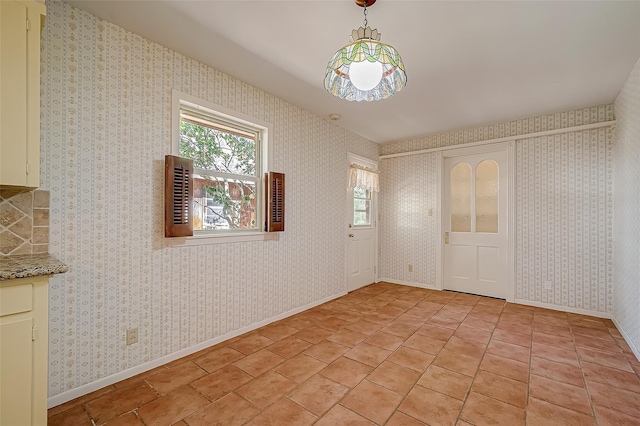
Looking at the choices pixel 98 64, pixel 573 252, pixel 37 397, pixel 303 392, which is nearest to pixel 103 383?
pixel 37 397

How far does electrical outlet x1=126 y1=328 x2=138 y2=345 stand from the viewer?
6.91 feet

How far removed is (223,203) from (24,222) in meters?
1.39

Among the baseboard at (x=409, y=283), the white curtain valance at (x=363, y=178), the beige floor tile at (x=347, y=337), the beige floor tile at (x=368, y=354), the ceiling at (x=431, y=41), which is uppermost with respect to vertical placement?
the ceiling at (x=431, y=41)

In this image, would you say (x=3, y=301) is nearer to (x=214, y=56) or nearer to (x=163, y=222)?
(x=163, y=222)

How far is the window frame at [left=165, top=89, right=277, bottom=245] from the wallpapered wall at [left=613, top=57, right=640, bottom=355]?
132 inches

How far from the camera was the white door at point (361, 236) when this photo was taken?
4480 millimetres

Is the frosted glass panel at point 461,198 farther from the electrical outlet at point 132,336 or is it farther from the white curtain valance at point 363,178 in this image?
the electrical outlet at point 132,336

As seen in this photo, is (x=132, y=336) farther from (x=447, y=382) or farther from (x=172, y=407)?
(x=447, y=382)

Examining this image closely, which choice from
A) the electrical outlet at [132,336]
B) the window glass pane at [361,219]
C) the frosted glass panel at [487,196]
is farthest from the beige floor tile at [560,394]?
the window glass pane at [361,219]

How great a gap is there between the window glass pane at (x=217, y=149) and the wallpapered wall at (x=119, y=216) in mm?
231

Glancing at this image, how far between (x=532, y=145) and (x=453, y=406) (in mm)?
3549

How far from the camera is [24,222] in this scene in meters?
1.70

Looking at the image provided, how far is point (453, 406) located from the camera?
180 centimetres

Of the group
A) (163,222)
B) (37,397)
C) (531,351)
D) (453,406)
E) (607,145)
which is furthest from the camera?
(607,145)
